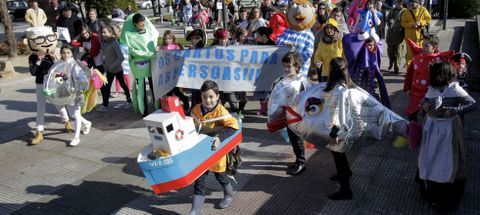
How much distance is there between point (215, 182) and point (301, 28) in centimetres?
307

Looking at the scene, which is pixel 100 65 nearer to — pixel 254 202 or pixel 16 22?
pixel 254 202

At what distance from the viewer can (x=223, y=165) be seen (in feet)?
14.4

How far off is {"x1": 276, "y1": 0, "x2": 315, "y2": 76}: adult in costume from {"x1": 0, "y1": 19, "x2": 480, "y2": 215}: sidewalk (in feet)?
4.49

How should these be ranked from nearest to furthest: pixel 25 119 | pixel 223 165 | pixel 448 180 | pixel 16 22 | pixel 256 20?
1. pixel 448 180
2. pixel 223 165
3. pixel 25 119
4. pixel 256 20
5. pixel 16 22

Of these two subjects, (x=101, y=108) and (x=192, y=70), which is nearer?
(x=192, y=70)


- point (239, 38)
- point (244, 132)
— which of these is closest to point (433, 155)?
point (244, 132)

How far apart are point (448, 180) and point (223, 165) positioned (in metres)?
2.09

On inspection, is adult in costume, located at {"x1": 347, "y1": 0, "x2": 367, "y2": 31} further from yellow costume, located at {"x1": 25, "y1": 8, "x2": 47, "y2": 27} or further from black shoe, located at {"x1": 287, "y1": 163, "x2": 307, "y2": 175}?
yellow costume, located at {"x1": 25, "y1": 8, "x2": 47, "y2": 27}

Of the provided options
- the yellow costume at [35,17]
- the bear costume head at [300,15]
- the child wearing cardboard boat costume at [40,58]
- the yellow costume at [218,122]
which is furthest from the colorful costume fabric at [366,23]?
the yellow costume at [35,17]

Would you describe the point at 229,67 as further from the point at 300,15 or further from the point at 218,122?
the point at 218,122

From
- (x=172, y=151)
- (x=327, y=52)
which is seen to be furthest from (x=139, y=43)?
(x=172, y=151)

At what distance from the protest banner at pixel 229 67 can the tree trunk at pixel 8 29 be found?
29.1 feet

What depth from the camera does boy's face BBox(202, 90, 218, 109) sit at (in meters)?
4.25

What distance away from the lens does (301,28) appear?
7031 mm
